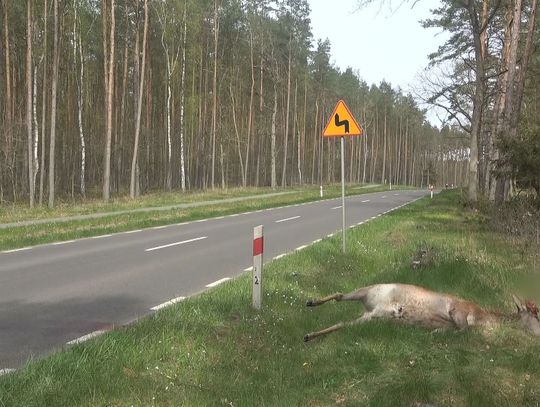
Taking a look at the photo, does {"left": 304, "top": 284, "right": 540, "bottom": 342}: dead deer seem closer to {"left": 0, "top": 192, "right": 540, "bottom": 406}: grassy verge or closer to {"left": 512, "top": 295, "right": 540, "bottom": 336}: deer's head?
{"left": 512, "top": 295, "right": 540, "bottom": 336}: deer's head

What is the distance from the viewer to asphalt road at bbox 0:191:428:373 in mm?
5816

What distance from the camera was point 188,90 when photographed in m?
47.0

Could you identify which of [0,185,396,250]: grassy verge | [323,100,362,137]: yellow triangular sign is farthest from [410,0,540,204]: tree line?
[0,185,396,250]: grassy verge

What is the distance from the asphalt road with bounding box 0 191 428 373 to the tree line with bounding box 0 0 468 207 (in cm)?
1414

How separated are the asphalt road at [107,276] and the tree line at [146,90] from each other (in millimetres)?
14137

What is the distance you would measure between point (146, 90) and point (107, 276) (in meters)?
35.6

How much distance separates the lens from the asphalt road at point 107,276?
19.1ft

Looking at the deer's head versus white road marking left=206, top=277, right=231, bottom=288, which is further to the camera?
white road marking left=206, top=277, right=231, bottom=288

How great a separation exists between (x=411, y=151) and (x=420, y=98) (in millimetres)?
78010

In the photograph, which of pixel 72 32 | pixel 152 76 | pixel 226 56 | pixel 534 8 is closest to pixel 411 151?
pixel 226 56

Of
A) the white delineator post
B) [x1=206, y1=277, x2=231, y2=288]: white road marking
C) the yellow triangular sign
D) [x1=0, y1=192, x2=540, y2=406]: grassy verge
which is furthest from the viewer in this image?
the yellow triangular sign

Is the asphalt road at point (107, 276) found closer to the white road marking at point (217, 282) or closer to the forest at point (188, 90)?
the white road marking at point (217, 282)

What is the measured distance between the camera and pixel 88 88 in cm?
4238

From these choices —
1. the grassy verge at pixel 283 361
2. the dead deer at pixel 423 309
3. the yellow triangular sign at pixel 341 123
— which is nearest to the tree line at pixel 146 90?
the yellow triangular sign at pixel 341 123
